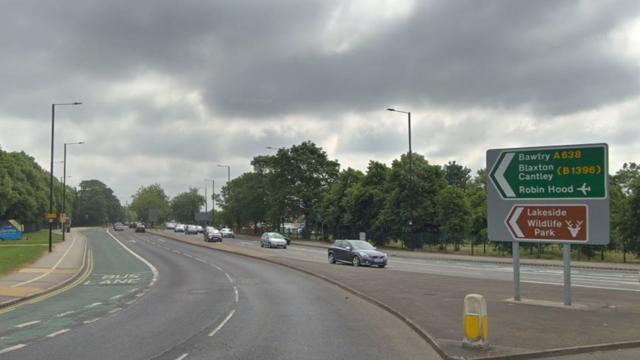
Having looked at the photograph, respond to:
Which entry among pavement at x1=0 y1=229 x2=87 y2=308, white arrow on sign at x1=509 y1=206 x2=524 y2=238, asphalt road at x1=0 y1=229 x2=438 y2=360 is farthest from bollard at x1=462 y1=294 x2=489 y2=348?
pavement at x1=0 y1=229 x2=87 y2=308

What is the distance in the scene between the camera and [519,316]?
1392 centimetres

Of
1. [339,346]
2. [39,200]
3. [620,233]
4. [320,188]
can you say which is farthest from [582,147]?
[39,200]

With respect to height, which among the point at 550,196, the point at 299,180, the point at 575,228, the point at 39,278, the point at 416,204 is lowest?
the point at 39,278

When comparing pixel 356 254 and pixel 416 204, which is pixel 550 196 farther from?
pixel 416 204

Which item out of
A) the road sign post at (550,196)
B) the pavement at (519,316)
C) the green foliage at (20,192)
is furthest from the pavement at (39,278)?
the green foliage at (20,192)

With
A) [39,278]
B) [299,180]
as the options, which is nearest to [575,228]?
[39,278]

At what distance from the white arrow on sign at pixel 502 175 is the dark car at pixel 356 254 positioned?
50.0 feet

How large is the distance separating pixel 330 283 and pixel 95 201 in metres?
188

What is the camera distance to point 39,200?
335 feet

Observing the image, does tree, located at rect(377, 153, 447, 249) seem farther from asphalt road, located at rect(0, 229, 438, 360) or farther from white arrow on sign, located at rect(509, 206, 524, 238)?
white arrow on sign, located at rect(509, 206, 524, 238)

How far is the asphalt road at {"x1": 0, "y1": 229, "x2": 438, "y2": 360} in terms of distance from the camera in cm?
1044

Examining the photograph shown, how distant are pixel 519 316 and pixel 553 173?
15.1ft

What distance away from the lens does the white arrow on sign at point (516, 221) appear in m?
17.2

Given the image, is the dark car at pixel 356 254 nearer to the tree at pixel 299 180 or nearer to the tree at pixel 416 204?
the tree at pixel 416 204
